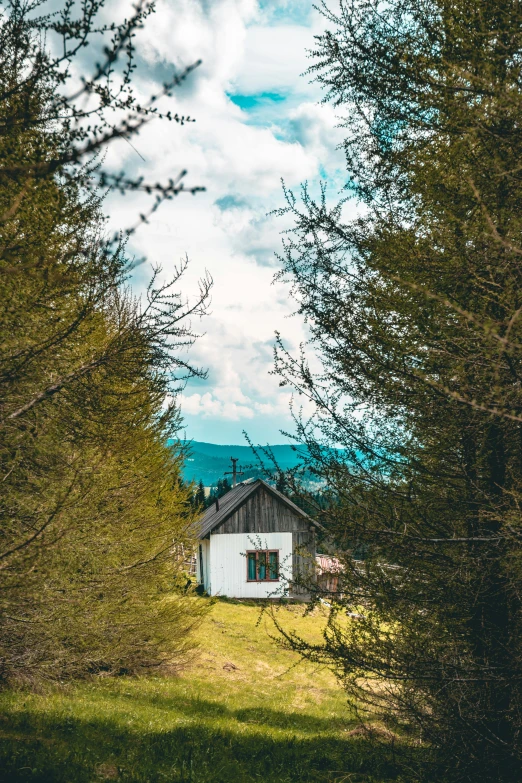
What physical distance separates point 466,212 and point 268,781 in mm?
6702

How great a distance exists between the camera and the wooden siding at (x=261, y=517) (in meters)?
29.8

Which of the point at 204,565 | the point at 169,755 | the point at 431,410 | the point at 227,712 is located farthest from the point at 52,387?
the point at 204,565

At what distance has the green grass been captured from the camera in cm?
600

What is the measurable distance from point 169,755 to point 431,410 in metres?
5.77

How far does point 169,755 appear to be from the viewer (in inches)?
274

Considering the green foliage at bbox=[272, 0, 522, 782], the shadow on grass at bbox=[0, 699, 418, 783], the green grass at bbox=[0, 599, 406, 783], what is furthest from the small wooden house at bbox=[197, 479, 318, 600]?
the green foliage at bbox=[272, 0, 522, 782]

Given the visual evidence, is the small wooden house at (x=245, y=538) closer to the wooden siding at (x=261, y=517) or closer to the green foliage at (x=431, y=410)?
the wooden siding at (x=261, y=517)

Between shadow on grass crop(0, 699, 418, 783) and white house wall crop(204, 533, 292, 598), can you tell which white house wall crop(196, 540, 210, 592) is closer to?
white house wall crop(204, 533, 292, 598)

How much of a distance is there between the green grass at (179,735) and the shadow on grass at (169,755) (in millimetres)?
14

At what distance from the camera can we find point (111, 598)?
23.5 ft

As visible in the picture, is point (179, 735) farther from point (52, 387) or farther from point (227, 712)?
point (52, 387)

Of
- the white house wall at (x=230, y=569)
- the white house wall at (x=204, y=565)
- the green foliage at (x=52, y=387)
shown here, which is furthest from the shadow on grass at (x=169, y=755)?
the white house wall at (x=204, y=565)

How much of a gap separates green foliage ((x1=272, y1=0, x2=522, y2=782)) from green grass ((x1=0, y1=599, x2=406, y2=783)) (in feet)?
3.16

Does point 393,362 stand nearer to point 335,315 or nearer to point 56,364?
point 335,315
